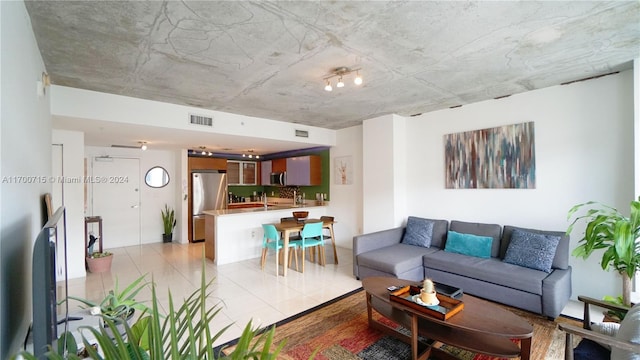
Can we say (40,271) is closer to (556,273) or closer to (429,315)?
(429,315)

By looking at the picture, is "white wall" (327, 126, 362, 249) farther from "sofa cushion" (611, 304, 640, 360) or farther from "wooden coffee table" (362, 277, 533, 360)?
"sofa cushion" (611, 304, 640, 360)

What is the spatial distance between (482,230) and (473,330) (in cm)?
219

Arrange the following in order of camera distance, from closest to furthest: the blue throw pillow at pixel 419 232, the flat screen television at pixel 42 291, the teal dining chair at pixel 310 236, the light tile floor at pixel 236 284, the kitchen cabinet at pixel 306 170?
1. the flat screen television at pixel 42 291
2. the light tile floor at pixel 236 284
3. the blue throw pillow at pixel 419 232
4. the teal dining chair at pixel 310 236
5. the kitchen cabinet at pixel 306 170

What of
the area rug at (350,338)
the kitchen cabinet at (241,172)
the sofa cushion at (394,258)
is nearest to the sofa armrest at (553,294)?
the area rug at (350,338)

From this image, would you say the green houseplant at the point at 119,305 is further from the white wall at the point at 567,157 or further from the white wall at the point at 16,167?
the white wall at the point at 567,157

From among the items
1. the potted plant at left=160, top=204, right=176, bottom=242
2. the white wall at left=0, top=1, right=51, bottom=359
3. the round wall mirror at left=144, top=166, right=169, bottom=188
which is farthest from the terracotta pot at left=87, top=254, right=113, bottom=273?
the white wall at left=0, top=1, right=51, bottom=359

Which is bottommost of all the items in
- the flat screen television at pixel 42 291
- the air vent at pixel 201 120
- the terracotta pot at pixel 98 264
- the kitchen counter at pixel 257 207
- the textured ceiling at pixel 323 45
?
the terracotta pot at pixel 98 264

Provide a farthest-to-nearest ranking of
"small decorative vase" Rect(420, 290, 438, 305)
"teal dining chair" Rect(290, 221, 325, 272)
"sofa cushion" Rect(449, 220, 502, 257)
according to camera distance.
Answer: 1. "teal dining chair" Rect(290, 221, 325, 272)
2. "sofa cushion" Rect(449, 220, 502, 257)
3. "small decorative vase" Rect(420, 290, 438, 305)

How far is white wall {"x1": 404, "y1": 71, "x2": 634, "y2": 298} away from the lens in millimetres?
3020

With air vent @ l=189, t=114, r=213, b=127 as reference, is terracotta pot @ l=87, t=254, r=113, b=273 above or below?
below

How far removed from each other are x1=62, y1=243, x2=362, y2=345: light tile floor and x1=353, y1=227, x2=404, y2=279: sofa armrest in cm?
40

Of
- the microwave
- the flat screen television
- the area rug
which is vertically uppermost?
the microwave

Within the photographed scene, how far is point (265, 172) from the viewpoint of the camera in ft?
25.8

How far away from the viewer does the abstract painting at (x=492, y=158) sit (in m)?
3.63
